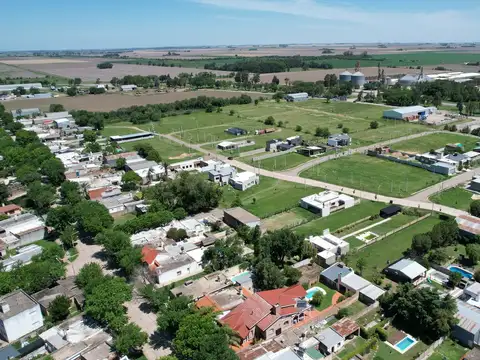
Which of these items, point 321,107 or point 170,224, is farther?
point 321,107

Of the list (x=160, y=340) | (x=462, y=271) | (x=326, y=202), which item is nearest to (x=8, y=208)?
(x=160, y=340)

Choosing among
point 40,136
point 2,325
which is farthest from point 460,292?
point 40,136

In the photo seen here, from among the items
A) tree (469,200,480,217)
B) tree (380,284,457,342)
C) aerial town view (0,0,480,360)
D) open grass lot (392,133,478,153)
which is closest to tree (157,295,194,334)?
aerial town view (0,0,480,360)

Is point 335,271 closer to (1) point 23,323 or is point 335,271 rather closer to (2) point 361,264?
(2) point 361,264

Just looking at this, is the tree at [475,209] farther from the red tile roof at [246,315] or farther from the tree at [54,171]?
the tree at [54,171]

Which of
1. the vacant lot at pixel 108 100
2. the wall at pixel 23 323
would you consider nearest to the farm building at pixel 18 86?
the vacant lot at pixel 108 100

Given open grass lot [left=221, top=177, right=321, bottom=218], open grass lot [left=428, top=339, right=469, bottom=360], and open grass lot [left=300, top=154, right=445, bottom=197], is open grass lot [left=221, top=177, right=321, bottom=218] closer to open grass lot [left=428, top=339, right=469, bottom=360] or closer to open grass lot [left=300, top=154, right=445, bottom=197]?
open grass lot [left=300, top=154, right=445, bottom=197]

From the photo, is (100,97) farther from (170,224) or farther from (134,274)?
(134,274)
